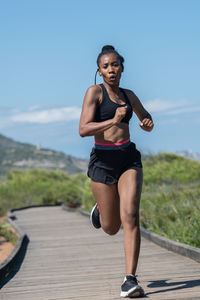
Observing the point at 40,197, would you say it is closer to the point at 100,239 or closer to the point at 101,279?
the point at 100,239

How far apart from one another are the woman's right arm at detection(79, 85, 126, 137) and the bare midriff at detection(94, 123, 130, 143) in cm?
24

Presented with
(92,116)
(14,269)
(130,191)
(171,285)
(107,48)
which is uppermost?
(107,48)

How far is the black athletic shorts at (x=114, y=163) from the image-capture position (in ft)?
17.7

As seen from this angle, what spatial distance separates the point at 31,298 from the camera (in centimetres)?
548

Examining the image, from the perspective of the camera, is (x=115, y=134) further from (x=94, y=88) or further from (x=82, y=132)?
(x=94, y=88)

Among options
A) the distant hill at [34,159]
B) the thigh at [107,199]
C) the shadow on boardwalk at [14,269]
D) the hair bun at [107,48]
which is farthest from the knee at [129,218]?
the distant hill at [34,159]

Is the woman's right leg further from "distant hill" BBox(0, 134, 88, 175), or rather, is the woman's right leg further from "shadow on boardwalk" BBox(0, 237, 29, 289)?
"distant hill" BBox(0, 134, 88, 175)

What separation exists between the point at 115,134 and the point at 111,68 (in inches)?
25.6

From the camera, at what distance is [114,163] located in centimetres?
543

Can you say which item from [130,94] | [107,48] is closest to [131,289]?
[130,94]

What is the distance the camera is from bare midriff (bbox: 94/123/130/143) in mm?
5383

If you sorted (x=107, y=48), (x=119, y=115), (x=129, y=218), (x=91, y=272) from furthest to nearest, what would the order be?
(x=91, y=272)
(x=107, y=48)
(x=129, y=218)
(x=119, y=115)

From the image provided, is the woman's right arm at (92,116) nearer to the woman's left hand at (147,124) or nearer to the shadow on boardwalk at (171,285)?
the woman's left hand at (147,124)

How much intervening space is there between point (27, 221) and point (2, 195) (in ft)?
30.1
